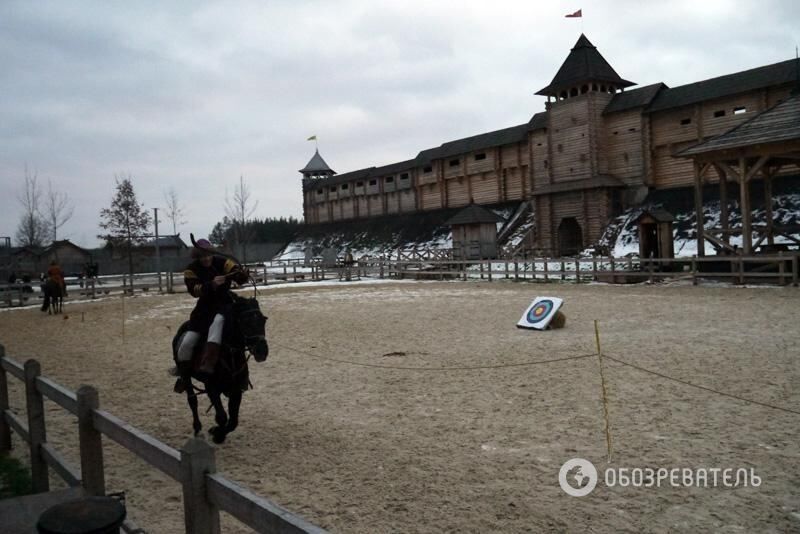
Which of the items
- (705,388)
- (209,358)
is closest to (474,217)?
(705,388)

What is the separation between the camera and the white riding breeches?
5855 millimetres

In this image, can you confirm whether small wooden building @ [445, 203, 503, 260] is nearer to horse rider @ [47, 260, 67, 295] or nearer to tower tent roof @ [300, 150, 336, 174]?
horse rider @ [47, 260, 67, 295]

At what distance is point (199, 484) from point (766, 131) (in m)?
24.2

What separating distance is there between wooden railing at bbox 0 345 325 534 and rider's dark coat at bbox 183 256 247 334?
4.80 ft

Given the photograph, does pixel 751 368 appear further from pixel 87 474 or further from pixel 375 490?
pixel 87 474

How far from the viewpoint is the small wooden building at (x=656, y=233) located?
87.4ft

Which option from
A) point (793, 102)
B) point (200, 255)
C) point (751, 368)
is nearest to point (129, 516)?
point (200, 255)

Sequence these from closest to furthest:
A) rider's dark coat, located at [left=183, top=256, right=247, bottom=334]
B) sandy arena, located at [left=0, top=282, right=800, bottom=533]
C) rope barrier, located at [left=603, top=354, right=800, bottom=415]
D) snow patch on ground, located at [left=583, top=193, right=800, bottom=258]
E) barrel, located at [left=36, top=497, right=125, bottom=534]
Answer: barrel, located at [left=36, top=497, right=125, bottom=534]
sandy arena, located at [left=0, top=282, right=800, bottom=533]
rider's dark coat, located at [left=183, top=256, right=247, bottom=334]
rope barrier, located at [left=603, top=354, right=800, bottom=415]
snow patch on ground, located at [left=583, top=193, right=800, bottom=258]

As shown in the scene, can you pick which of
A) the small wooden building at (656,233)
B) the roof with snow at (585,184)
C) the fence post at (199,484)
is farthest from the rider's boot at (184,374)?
the roof with snow at (585,184)

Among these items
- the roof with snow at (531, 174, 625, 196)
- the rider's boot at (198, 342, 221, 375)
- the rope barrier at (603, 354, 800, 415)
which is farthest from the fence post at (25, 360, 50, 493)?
the roof with snow at (531, 174, 625, 196)

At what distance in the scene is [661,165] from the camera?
40.3 metres

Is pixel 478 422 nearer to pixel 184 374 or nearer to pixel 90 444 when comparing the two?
Result: pixel 184 374

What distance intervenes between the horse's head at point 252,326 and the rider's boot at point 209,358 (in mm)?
306

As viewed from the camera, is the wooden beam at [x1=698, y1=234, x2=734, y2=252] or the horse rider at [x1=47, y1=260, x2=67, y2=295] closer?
the horse rider at [x1=47, y1=260, x2=67, y2=295]
